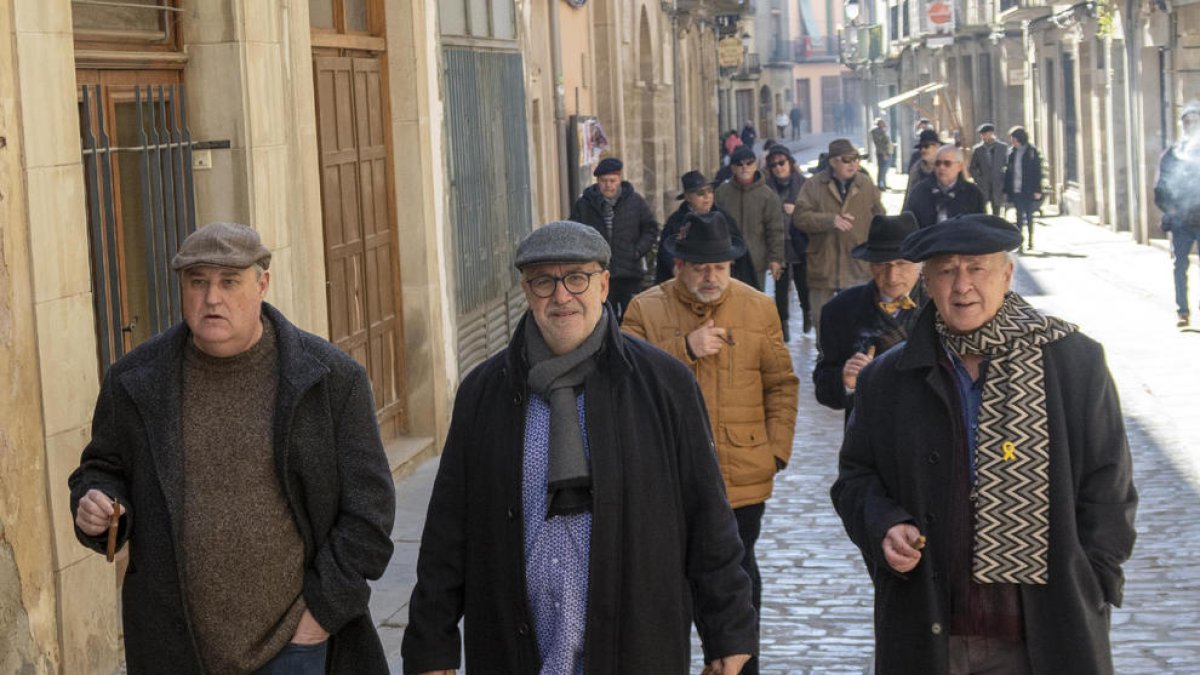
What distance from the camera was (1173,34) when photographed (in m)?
23.5

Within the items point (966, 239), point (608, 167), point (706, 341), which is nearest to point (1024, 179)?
point (608, 167)

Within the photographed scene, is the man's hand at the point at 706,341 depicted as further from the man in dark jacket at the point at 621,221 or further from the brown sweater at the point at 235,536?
the man in dark jacket at the point at 621,221

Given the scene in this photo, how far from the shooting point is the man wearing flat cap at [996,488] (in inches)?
180

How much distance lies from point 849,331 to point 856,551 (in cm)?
268

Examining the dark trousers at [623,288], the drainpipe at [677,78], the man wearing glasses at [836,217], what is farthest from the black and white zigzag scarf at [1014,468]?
the drainpipe at [677,78]

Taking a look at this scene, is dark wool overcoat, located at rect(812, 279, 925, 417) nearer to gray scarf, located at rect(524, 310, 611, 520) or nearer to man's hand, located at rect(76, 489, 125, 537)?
gray scarf, located at rect(524, 310, 611, 520)

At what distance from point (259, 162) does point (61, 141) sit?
2.10 m

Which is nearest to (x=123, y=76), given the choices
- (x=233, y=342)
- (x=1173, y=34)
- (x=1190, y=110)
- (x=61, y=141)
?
(x=61, y=141)

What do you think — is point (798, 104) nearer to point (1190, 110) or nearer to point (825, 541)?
point (1190, 110)

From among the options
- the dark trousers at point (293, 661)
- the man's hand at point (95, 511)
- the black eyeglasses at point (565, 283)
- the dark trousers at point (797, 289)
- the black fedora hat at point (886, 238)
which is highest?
the black eyeglasses at point (565, 283)

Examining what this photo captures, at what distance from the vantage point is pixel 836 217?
45.8 feet

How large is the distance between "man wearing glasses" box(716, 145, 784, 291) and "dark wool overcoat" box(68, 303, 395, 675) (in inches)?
416

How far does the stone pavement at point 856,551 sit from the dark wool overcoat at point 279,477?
9.54ft

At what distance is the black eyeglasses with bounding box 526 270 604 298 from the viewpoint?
4.50 m
